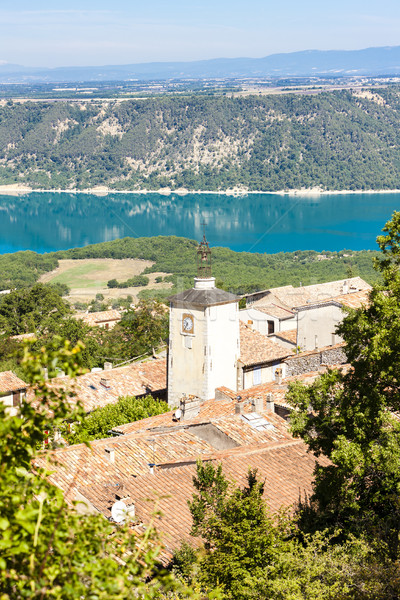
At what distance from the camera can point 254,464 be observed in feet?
44.3

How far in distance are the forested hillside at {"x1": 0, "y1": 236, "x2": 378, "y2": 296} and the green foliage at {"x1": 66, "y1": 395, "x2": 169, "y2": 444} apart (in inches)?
2079

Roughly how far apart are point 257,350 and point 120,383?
13.9 feet

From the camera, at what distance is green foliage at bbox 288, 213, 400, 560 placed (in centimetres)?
986

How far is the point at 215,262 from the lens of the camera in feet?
313

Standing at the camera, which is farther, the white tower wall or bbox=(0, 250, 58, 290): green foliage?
bbox=(0, 250, 58, 290): green foliage

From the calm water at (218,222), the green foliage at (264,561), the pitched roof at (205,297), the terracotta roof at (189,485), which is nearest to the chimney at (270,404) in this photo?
the terracotta roof at (189,485)

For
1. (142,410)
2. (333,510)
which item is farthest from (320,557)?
(142,410)

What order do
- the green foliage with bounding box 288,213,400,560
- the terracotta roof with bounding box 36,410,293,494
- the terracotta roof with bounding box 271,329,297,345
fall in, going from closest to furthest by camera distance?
the green foliage with bounding box 288,213,400,560 < the terracotta roof with bounding box 36,410,293,494 < the terracotta roof with bounding box 271,329,297,345

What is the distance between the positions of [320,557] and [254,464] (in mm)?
4316

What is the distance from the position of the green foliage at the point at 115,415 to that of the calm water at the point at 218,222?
96497 mm

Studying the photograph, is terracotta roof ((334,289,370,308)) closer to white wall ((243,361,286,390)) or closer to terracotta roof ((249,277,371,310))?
white wall ((243,361,286,390))

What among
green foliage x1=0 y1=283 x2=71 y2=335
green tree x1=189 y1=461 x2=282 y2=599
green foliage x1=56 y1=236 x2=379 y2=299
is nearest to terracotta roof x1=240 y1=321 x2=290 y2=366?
green tree x1=189 y1=461 x2=282 y2=599

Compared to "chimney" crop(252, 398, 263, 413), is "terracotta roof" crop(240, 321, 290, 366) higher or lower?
lower

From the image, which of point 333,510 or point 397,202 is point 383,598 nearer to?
point 333,510
